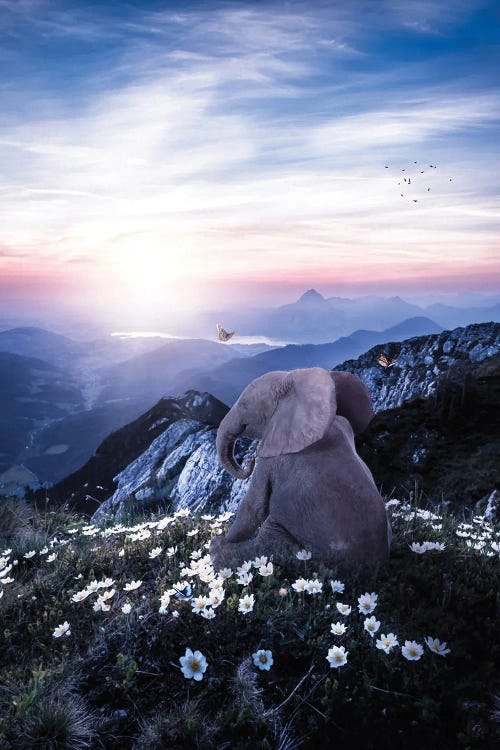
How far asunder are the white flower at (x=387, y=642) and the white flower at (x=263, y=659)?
0.82 meters

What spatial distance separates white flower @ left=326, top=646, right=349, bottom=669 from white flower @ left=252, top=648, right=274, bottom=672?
0.42 meters

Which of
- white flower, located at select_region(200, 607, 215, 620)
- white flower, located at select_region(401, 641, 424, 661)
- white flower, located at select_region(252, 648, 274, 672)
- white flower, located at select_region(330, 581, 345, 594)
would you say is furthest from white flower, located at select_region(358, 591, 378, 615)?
white flower, located at select_region(200, 607, 215, 620)

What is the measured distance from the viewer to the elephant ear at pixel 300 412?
5.53m

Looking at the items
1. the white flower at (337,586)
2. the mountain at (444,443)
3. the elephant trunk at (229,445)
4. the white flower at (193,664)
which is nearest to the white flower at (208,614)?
the white flower at (193,664)

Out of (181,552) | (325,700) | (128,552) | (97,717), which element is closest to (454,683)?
(325,700)

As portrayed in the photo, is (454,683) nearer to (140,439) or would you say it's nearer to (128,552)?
(128,552)

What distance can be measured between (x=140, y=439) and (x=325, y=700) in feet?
125

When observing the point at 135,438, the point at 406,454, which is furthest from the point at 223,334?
the point at 135,438

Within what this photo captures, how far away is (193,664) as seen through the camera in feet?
12.8

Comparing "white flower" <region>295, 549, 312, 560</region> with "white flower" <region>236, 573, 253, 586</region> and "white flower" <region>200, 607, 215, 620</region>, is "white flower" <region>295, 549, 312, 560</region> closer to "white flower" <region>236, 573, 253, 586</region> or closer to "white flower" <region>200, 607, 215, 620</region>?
"white flower" <region>236, 573, 253, 586</region>

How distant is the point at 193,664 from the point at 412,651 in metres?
1.61

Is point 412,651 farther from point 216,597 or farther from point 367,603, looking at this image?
point 216,597

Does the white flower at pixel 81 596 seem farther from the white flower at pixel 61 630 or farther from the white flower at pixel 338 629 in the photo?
the white flower at pixel 338 629

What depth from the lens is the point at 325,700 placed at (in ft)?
11.8
